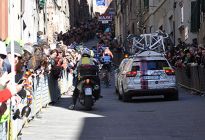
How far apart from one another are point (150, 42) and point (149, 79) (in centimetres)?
1545

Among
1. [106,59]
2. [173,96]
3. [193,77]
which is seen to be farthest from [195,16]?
[173,96]

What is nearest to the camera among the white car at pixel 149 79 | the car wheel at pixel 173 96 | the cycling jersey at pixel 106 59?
the white car at pixel 149 79

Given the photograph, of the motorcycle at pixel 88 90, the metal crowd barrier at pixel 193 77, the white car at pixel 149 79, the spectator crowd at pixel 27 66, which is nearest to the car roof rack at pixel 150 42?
the spectator crowd at pixel 27 66

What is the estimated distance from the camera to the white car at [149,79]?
1986 centimetres

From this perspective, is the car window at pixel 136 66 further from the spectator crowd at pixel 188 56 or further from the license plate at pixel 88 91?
the license plate at pixel 88 91

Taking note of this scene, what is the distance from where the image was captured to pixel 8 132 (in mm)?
8961

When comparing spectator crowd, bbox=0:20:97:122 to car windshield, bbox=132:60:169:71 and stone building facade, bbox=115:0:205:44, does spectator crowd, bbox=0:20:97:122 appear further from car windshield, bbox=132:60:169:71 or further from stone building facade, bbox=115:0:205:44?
stone building facade, bbox=115:0:205:44

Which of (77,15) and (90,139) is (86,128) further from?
(77,15)

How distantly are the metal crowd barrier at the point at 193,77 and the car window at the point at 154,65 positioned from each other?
5.28 feet

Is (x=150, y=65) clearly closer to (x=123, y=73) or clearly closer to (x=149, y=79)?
(x=149, y=79)

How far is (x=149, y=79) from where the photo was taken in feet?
65.3

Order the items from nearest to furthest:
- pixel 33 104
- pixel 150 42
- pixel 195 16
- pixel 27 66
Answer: pixel 33 104
pixel 27 66
pixel 195 16
pixel 150 42

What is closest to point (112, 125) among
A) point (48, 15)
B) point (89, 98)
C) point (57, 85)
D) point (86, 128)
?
point (86, 128)

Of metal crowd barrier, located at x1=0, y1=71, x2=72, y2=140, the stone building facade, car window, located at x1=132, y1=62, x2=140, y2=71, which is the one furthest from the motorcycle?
the stone building facade
